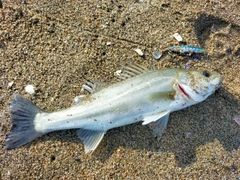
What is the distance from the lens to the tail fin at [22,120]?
3359 mm

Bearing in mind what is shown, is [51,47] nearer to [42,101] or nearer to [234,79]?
[42,101]

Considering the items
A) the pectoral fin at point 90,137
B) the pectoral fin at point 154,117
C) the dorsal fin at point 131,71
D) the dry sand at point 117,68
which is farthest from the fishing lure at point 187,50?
the pectoral fin at point 90,137

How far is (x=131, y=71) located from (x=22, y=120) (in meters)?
1.58

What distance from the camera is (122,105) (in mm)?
3285

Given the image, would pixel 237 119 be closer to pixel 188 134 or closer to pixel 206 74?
pixel 188 134

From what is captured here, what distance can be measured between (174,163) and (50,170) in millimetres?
1682

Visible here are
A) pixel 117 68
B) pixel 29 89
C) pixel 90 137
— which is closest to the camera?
pixel 90 137

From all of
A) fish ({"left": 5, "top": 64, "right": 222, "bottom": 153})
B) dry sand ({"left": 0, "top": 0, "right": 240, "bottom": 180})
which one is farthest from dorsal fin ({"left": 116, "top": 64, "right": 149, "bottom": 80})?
dry sand ({"left": 0, "top": 0, "right": 240, "bottom": 180})

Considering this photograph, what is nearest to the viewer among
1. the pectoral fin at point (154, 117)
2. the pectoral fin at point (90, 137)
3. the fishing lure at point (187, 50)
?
the pectoral fin at point (154, 117)

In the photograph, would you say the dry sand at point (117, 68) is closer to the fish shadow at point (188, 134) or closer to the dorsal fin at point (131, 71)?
the fish shadow at point (188, 134)

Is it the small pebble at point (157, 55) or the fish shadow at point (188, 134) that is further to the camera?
the small pebble at point (157, 55)

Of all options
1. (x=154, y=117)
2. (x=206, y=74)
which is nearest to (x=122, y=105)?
(x=154, y=117)

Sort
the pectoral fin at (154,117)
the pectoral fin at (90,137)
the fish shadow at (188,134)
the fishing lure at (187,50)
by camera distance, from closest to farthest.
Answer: the pectoral fin at (154,117) < the pectoral fin at (90,137) < the fish shadow at (188,134) < the fishing lure at (187,50)

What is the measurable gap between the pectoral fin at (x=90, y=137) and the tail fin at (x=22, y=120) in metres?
0.54
